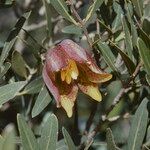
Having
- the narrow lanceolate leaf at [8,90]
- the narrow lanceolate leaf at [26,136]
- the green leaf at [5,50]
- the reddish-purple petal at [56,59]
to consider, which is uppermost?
the green leaf at [5,50]

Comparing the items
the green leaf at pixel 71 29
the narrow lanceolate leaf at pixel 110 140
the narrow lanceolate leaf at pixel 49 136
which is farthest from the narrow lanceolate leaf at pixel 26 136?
the green leaf at pixel 71 29

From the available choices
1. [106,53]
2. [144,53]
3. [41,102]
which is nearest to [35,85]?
[41,102]

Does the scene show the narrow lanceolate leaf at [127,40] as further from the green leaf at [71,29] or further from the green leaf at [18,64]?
the green leaf at [18,64]

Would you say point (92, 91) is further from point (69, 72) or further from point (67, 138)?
point (67, 138)

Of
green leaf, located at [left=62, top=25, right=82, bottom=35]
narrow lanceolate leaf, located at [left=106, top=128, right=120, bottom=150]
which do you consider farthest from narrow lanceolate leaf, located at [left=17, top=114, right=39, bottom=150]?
green leaf, located at [left=62, top=25, right=82, bottom=35]

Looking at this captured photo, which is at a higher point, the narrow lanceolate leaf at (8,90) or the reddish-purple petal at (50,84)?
the narrow lanceolate leaf at (8,90)

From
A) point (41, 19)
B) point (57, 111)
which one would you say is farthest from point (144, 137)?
point (41, 19)

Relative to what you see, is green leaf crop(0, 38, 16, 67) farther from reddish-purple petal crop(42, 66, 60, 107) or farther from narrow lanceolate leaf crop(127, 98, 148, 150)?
narrow lanceolate leaf crop(127, 98, 148, 150)

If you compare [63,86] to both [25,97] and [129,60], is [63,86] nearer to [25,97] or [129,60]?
[129,60]
